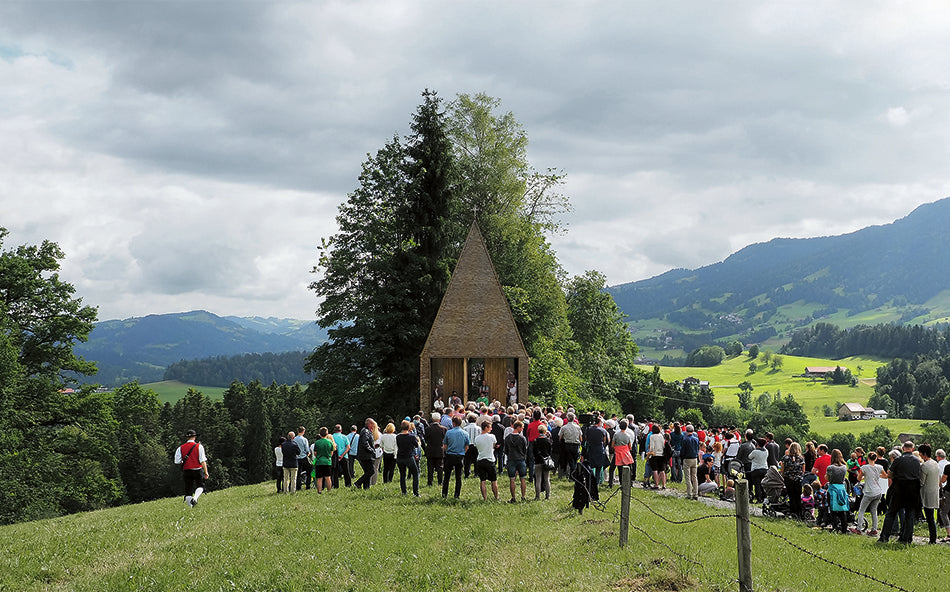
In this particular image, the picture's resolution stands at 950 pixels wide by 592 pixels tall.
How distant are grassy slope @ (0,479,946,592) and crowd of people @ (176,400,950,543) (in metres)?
→ 1.02

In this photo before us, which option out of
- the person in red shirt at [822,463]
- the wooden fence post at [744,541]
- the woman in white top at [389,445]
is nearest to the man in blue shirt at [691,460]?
the person in red shirt at [822,463]

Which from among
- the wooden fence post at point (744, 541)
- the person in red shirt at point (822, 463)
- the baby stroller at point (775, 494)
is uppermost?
the wooden fence post at point (744, 541)

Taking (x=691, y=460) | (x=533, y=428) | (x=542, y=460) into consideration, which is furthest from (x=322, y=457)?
(x=691, y=460)

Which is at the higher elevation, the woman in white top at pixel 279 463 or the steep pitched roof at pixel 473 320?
the steep pitched roof at pixel 473 320

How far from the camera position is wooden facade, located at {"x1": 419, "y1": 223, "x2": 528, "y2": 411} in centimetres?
3500

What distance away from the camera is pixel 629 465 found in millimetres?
19391

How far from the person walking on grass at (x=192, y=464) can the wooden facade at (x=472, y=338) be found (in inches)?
646

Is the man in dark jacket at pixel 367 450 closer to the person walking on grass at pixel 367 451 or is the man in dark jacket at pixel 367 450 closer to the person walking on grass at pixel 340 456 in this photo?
the person walking on grass at pixel 367 451

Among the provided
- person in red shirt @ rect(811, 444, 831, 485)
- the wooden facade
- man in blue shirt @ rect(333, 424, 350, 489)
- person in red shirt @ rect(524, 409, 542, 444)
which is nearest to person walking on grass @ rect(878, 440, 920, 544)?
person in red shirt @ rect(811, 444, 831, 485)

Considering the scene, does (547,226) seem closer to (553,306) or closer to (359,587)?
(553,306)

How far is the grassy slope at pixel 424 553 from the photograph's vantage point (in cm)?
1073

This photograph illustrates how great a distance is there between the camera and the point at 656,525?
14.5 metres

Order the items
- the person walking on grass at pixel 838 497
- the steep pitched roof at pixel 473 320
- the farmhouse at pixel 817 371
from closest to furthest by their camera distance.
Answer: the person walking on grass at pixel 838 497
the steep pitched roof at pixel 473 320
the farmhouse at pixel 817 371

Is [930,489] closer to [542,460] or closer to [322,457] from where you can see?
[542,460]
